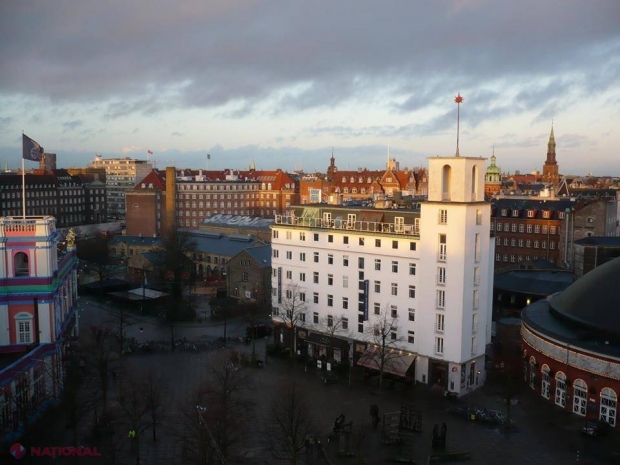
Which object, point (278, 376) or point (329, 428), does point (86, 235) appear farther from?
point (329, 428)

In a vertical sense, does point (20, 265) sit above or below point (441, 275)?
above

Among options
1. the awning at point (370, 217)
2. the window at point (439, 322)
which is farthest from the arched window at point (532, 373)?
the awning at point (370, 217)

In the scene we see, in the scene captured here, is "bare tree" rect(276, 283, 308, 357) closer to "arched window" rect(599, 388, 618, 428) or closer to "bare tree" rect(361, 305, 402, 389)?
"bare tree" rect(361, 305, 402, 389)

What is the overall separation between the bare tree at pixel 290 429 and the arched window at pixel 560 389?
1616cm

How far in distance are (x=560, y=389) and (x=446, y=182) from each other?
15521mm

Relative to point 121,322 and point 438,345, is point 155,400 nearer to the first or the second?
point 121,322

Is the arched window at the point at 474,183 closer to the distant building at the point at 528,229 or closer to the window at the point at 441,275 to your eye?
the window at the point at 441,275

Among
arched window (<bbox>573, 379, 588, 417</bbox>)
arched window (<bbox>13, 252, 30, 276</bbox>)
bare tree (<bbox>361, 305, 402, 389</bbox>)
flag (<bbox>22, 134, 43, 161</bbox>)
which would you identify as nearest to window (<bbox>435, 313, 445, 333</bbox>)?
bare tree (<bbox>361, 305, 402, 389</bbox>)

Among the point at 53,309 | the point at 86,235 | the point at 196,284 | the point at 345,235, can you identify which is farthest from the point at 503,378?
the point at 86,235

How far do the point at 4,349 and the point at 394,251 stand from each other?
88.0ft

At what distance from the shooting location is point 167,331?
196 feet

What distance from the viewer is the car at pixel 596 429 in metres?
35.4

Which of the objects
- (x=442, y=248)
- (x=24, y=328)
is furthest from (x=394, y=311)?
(x=24, y=328)

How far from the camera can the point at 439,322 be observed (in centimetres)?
4366
